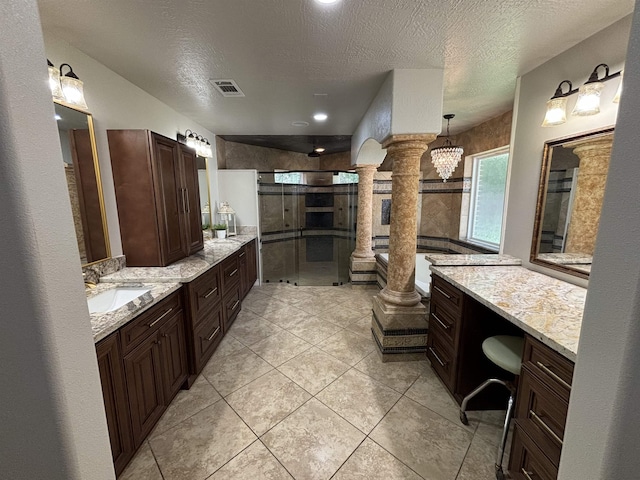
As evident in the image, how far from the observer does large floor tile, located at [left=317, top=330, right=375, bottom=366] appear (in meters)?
2.39

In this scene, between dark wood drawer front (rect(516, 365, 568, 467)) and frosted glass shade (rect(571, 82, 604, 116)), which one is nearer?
dark wood drawer front (rect(516, 365, 568, 467))

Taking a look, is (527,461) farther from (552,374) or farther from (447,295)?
(447,295)

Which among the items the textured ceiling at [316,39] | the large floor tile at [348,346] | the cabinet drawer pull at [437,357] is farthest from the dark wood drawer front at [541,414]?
the textured ceiling at [316,39]

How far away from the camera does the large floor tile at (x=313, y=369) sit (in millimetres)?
2068

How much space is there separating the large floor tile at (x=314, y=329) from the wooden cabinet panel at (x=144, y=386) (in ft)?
4.53

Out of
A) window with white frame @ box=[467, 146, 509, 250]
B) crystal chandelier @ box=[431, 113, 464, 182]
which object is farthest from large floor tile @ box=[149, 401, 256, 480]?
window with white frame @ box=[467, 146, 509, 250]

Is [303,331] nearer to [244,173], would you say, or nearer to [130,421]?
[130,421]

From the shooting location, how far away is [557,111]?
168 cm

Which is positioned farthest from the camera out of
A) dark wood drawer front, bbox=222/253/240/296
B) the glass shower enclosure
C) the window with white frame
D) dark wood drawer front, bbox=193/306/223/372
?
the glass shower enclosure

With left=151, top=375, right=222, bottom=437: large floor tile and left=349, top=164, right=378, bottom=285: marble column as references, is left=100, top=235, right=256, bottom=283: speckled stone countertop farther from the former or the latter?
left=349, top=164, right=378, bottom=285: marble column

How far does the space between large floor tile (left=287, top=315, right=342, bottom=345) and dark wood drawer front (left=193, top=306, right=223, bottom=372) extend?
2.54ft

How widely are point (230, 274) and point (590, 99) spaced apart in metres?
3.14

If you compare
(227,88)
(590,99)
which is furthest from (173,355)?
(590,99)

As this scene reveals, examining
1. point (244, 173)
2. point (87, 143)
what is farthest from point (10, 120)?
point (244, 173)
